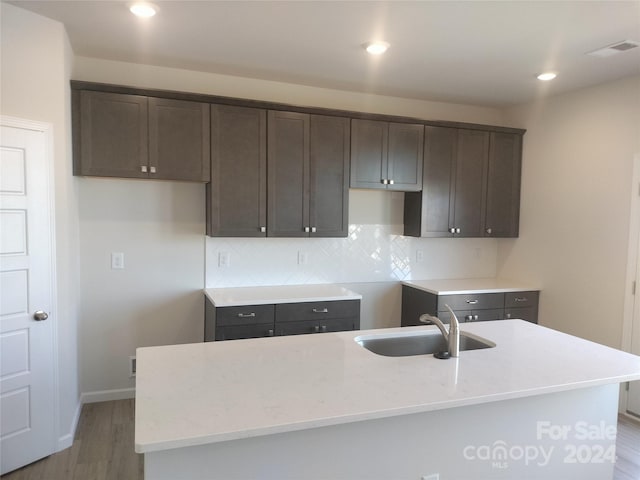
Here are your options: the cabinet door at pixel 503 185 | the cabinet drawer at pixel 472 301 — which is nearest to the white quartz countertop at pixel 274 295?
the cabinet drawer at pixel 472 301

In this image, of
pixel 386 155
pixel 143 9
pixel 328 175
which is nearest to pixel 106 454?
pixel 328 175

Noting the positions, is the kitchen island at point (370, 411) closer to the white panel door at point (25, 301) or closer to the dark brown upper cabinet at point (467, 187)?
the white panel door at point (25, 301)

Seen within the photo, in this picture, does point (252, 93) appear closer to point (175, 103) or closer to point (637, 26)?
point (175, 103)

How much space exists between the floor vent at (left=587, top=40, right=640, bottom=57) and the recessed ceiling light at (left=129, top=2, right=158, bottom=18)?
2702 millimetres

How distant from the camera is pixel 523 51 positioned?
299 centimetres

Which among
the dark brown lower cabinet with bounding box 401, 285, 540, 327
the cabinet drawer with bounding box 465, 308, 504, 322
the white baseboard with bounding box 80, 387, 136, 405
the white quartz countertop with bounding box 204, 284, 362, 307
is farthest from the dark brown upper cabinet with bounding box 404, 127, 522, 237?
the white baseboard with bounding box 80, 387, 136, 405

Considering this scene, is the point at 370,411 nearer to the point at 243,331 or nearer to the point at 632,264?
the point at 243,331

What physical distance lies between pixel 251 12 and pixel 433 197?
227 centimetres

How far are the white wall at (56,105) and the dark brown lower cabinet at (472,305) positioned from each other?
107 inches


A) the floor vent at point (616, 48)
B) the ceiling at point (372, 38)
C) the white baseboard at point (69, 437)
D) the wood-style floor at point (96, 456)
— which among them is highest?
the ceiling at point (372, 38)

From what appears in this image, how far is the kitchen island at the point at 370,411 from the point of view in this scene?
4.71 feet

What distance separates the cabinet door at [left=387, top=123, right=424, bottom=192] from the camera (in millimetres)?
3908

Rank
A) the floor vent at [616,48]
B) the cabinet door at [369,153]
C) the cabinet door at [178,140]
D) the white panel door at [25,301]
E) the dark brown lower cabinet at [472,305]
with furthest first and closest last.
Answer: the dark brown lower cabinet at [472,305] → the cabinet door at [369,153] → the cabinet door at [178,140] → the floor vent at [616,48] → the white panel door at [25,301]

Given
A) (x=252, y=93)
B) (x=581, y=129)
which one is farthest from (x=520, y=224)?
(x=252, y=93)
